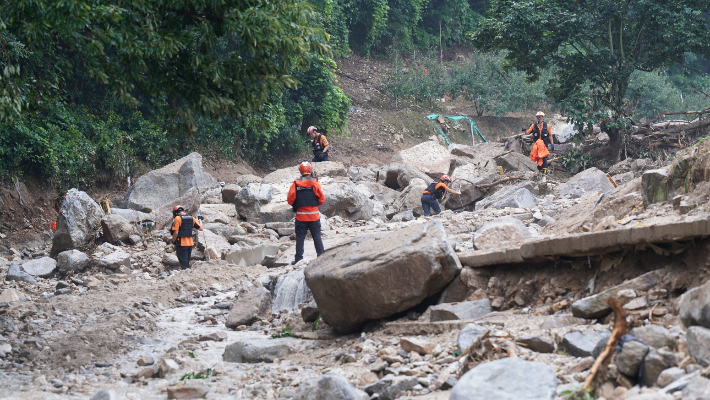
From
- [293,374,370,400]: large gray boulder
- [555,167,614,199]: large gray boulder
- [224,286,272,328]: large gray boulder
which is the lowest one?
[555,167,614,199]: large gray boulder

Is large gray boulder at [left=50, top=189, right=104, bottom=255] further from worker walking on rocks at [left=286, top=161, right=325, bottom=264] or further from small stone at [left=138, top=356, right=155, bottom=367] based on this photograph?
small stone at [left=138, top=356, right=155, bottom=367]

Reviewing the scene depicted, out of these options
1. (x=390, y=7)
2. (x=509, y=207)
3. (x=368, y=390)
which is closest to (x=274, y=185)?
(x=509, y=207)

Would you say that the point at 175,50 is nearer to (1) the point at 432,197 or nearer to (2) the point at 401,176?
(1) the point at 432,197

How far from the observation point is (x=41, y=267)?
10.7 meters

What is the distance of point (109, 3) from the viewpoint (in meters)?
5.89

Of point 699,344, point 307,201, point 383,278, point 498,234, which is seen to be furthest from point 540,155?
point 699,344

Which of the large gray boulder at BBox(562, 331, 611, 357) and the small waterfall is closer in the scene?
the large gray boulder at BBox(562, 331, 611, 357)

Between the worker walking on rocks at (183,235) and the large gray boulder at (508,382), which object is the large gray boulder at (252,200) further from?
the large gray boulder at (508,382)

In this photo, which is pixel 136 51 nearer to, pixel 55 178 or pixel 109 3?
pixel 109 3

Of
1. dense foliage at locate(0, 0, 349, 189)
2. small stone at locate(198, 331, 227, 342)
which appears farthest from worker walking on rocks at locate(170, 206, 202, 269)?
small stone at locate(198, 331, 227, 342)

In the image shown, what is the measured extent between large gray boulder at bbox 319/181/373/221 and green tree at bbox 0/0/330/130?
620 centimetres

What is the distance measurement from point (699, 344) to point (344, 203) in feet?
34.3

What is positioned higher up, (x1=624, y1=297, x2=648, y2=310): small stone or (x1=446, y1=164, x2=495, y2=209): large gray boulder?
(x1=624, y1=297, x2=648, y2=310): small stone

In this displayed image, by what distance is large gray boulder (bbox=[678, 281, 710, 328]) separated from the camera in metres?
3.17
